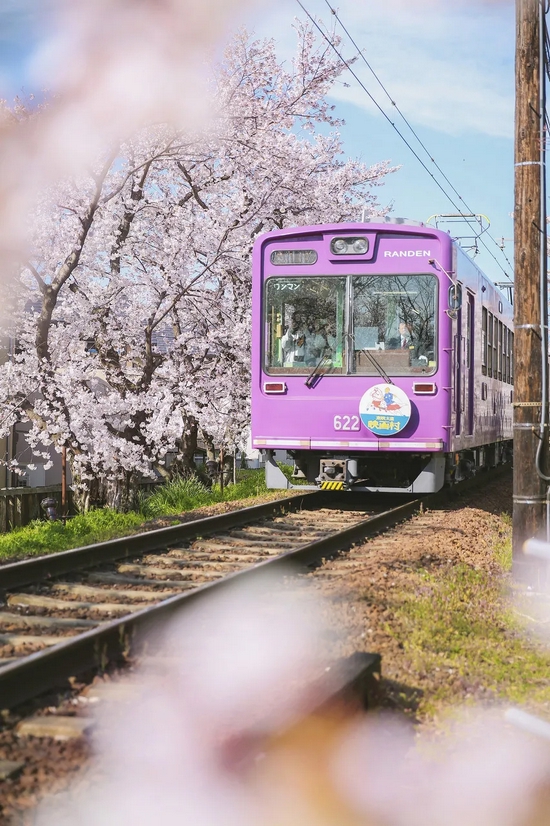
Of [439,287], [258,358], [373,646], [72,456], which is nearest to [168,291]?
[72,456]

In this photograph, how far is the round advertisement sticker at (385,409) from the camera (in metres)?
11.7

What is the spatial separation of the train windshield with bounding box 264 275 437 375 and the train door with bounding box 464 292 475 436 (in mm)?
1314

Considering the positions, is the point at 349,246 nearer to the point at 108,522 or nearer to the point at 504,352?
the point at 108,522

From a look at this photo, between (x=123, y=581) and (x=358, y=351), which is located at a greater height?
(x=358, y=351)

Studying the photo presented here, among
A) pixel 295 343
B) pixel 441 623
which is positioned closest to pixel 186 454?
pixel 295 343

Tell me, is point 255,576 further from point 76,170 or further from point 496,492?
point 496,492

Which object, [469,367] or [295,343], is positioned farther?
[469,367]

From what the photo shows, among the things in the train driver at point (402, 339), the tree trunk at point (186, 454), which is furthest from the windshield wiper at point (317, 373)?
the tree trunk at point (186, 454)

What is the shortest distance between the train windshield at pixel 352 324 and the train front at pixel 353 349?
0.01m

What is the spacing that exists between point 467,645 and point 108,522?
799 centimetres

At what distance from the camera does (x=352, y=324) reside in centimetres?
1194

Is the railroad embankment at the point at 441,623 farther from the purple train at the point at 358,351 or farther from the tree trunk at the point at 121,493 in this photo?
the tree trunk at the point at 121,493

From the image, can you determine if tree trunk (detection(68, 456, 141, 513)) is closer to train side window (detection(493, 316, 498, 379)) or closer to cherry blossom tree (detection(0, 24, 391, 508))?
cherry blossom tree (detection(0, 24, 391, 508))

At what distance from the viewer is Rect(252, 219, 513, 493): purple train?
1170 centimetres
